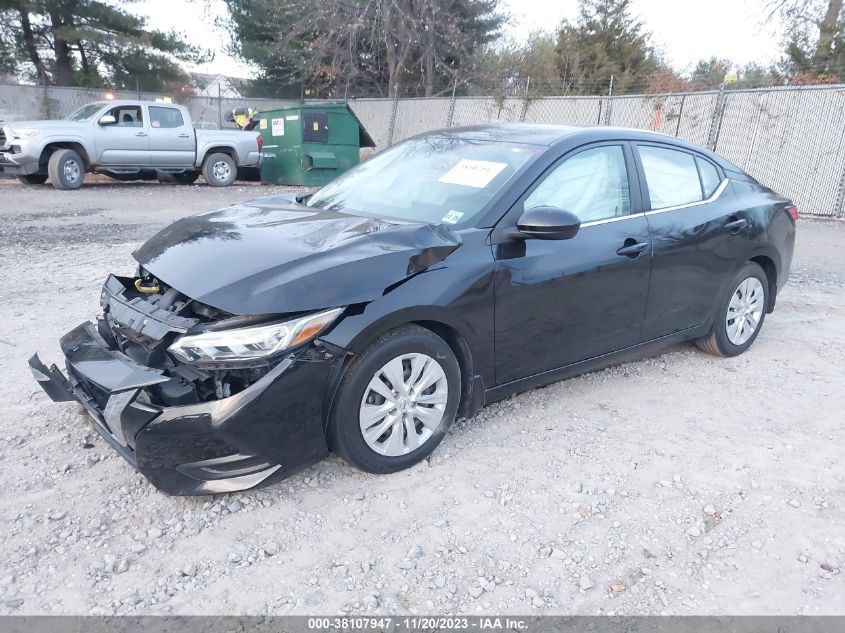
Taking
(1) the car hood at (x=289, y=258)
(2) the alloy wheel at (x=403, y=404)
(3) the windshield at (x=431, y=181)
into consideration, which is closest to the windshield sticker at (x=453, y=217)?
(3) the windshield at (x=431, y=181)

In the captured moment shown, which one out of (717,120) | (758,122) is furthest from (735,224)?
(717,120)

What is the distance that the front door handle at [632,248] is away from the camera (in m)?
3.79

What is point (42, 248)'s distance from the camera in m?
7.64

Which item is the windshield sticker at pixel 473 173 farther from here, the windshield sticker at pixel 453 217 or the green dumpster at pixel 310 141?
the green dumpster at pixel 310 141

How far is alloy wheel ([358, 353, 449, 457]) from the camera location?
2.94 meters

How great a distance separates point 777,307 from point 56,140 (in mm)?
12651

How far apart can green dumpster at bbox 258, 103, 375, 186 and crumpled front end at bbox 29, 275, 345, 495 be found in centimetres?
1333

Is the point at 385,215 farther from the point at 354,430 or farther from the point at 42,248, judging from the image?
the point at 42,248

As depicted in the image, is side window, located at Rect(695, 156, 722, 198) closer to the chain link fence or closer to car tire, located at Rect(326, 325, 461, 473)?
car tire, located at Rect(326, 325, 461, 473)

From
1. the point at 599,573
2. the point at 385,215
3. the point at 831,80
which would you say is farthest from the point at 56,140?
the point at 831,80

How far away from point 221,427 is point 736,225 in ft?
11.8

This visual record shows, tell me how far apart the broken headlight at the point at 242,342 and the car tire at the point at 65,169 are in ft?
40.0

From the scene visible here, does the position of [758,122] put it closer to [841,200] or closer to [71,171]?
[841,200]

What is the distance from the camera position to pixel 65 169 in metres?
13.0
